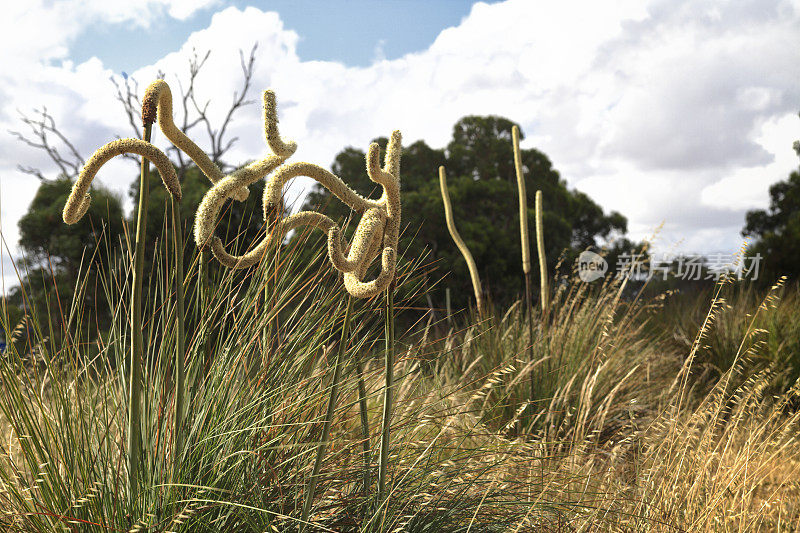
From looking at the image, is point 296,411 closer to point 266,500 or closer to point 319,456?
point 266,500

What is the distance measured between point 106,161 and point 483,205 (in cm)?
1124

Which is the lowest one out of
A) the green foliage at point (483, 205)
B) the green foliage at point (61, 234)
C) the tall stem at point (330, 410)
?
the tall stem at point (330, 410)

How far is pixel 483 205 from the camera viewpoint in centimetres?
1245

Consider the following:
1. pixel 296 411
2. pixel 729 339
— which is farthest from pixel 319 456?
pixel 729 339

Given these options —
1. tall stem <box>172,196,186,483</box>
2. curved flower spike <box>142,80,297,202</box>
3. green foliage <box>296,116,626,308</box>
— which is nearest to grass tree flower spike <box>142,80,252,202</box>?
curved flower spike <box>142,80,297,202</box>

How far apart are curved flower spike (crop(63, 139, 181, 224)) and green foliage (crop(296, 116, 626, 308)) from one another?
857cm

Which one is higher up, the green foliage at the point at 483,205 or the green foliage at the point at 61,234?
the green foliage at the point at 483,205

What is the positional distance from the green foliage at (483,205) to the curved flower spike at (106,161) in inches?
337

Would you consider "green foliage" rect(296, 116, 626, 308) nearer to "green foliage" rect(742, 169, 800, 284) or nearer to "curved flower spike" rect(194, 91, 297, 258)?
"green foliage" rect(742, 169, 800, 284)

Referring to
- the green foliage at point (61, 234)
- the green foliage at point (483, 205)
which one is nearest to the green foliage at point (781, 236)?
the green foliage at point (483, 205)

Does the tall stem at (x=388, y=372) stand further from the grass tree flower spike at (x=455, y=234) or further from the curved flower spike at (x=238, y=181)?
the grass tree flower spike at (x=455, y=234)

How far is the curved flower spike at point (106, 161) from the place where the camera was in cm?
149

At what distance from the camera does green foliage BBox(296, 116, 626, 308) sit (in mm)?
11336

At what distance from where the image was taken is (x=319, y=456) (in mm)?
1713
